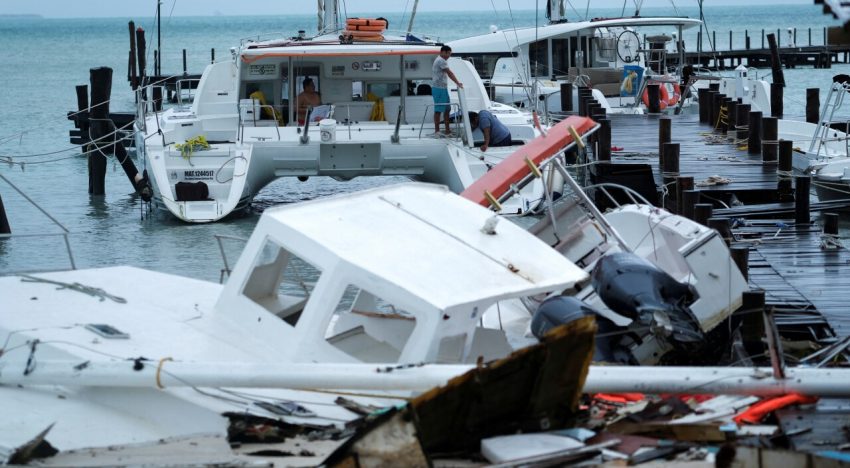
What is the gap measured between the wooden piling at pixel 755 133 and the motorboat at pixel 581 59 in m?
9.13

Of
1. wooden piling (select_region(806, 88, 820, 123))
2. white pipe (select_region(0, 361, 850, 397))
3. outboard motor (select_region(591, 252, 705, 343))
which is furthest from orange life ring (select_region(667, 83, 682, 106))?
white pipe (select_region(0, 361, 850, 397))

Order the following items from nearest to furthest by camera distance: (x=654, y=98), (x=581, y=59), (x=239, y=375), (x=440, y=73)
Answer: (x=239, y=375) < (x=440, y=73) < (x=654, y=98) < (x=581, y=59)

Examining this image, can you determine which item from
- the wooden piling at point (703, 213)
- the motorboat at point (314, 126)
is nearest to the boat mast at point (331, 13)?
the motorboat at point (314, 126)

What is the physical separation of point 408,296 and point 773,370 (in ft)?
7.56

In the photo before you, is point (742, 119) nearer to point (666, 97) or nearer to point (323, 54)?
point (666, 97)

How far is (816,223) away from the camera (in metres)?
16.8

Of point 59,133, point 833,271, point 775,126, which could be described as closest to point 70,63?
point 59,133

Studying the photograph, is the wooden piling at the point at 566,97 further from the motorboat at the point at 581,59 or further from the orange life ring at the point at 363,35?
the orange life ring at the point at 363,35

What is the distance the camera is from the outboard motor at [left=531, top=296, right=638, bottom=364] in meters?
9.45

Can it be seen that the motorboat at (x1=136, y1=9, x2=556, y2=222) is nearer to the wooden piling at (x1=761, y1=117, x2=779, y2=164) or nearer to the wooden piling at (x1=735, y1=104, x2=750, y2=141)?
the wooden piling at (x1=761, y1=117, x2=779, y2=164)

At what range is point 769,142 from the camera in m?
20.8

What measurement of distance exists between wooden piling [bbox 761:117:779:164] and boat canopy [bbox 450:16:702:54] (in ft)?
39.5

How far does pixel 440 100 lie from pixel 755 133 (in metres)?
5.55

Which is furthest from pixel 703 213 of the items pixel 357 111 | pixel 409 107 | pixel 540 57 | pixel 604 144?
pixel 540 57
